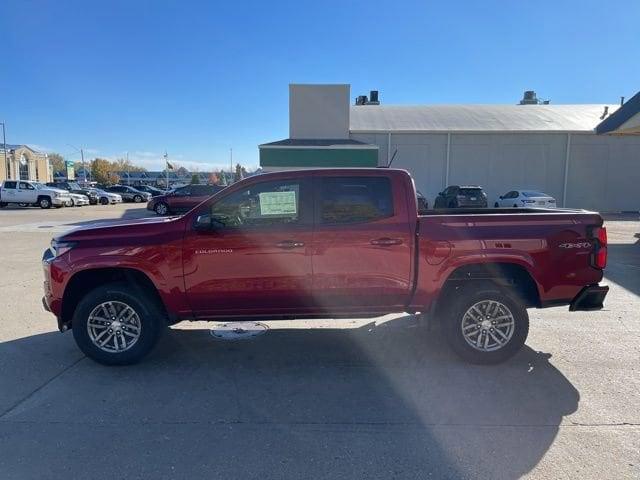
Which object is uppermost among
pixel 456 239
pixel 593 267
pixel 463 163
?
pixel 463 163

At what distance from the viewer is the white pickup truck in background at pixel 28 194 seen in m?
28.3

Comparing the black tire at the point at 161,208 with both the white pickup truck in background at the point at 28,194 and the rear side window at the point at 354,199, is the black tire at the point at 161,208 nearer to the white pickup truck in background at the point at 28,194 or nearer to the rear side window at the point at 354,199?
the white pickup truck in background at the point at 28,194

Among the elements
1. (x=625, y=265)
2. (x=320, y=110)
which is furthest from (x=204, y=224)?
(x=320, y=110)

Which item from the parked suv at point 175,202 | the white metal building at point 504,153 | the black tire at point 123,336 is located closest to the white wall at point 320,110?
the white metal building at point 504,153

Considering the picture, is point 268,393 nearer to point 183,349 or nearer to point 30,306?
point 183,349

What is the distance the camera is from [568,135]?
2655 cm

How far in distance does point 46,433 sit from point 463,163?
2746 centimetres

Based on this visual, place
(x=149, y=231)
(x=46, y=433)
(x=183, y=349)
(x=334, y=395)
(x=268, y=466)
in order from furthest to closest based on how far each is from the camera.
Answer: (x=183, y=349) → (x=149, y=231) → (x=334, y=395) → (x=46, y=433) → (x=268, y=466)

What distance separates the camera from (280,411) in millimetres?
3488

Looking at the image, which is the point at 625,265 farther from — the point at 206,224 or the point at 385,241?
the point at 206,224

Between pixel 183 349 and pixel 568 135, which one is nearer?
pixel 183 349

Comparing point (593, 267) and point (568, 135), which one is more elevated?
point (568, 135)

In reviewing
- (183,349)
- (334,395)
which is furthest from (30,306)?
(334,395)

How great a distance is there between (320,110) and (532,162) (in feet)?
45.9
